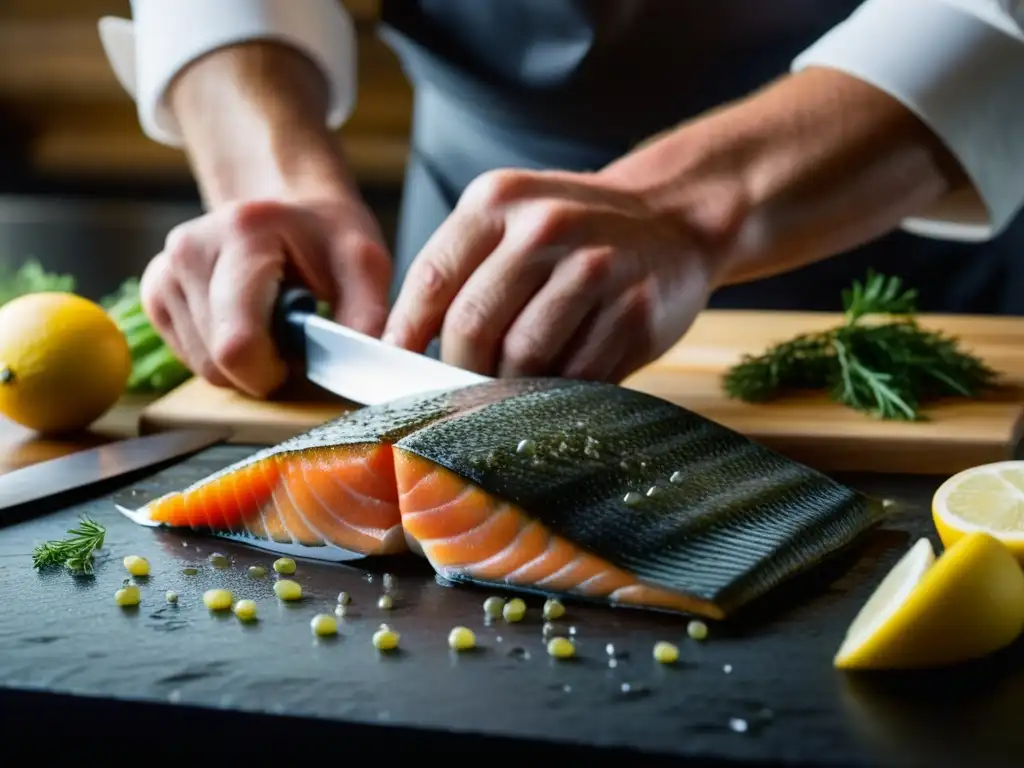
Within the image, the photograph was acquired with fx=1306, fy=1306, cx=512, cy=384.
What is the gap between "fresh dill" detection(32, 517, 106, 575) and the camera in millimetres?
1308

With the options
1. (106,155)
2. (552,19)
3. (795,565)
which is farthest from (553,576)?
(106,155)

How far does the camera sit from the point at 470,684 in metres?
1.02

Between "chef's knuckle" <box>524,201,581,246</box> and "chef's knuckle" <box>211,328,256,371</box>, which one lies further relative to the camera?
"chef's knuckle" <box>211,328,256,371</box>

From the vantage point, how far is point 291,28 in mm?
2340

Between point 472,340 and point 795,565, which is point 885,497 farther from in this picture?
point 472,340

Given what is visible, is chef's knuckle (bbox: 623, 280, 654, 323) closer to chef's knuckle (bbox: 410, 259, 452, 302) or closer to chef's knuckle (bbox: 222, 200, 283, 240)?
chef's knuckle (bbox: 410, 259, 452, 302)

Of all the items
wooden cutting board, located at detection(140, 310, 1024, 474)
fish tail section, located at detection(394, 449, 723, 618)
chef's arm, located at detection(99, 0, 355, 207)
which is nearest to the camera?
fish tail section, located at detection(394, 449, 723, 618)

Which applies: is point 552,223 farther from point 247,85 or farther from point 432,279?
point 247,85

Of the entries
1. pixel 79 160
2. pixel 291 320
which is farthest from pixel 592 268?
pixel 79 160

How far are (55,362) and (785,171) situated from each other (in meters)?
1.05

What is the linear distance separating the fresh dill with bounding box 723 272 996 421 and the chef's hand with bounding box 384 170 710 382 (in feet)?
0.55

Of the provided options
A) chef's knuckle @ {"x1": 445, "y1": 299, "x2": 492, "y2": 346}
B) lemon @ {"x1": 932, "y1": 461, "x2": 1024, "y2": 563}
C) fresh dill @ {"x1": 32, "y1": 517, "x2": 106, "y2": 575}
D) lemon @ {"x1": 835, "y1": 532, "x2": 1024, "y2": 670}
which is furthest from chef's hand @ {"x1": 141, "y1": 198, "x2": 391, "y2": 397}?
lemon @ {"x1": 835, "y1": 532, "x2": 1024, "y2": 670}

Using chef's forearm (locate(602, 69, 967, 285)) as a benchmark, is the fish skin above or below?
below

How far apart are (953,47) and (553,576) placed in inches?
46.4
